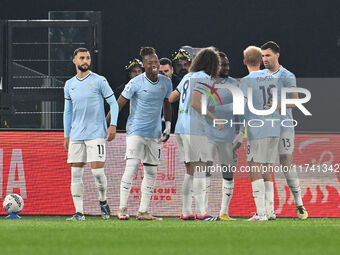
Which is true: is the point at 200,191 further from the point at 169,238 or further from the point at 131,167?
the point at 169,238

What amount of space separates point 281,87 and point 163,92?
137 cm

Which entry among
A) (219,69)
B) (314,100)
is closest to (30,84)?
(219,69)

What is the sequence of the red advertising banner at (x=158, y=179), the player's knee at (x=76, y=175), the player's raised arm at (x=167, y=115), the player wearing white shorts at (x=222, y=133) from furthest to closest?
1. the red advertising banner at (x=158, y=179)
2. the player's raised arm at (x=167, y=115)
3. the player's knee at (x=76, y=175)
4. the player wearing white shorts at (x=222, y=133)

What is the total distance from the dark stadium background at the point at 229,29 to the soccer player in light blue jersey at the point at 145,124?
18.5ft

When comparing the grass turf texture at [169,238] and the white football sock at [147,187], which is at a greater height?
the white football sock at [147,187]

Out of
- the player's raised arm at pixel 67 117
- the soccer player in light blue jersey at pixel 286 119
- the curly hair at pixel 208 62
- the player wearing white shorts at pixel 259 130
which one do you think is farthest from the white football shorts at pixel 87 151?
the soccer player in light blue jersey at pixel 286 119

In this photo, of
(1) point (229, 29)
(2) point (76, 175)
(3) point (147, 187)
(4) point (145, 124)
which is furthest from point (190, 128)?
(1) point (229, 29)

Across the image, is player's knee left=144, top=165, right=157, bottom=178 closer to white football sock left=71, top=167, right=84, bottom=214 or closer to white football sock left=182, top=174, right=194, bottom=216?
white football sock left=182, top=174, right=194, bottom=216

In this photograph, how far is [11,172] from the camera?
12.9 m

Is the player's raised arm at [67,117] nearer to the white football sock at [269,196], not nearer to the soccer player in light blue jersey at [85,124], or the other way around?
the soccer player in light blue jersey at [85,124]

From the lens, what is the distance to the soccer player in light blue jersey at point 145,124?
11367 millimetres

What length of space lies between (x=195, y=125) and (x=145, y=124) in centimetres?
66

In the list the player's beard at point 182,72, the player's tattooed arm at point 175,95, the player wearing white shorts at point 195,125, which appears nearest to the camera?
the player wearing white shorts at point 195,125

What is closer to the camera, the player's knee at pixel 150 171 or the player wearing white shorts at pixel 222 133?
the player wearing white shorts at pixel 222 133
